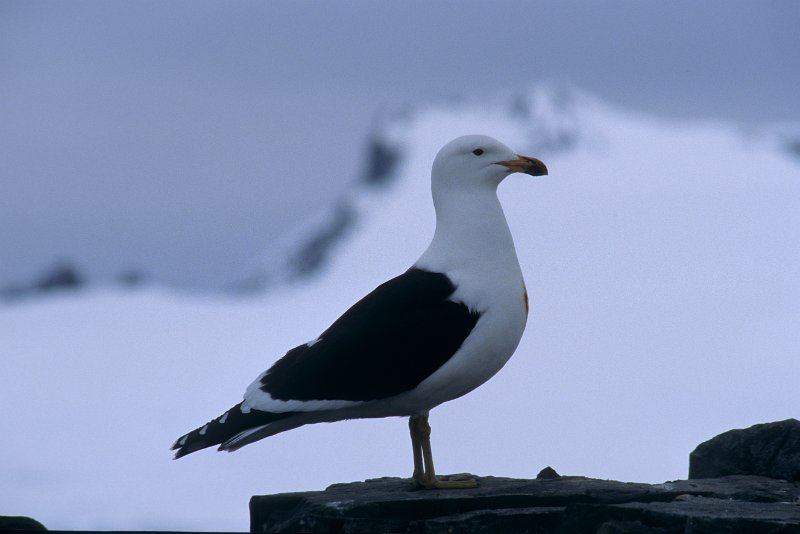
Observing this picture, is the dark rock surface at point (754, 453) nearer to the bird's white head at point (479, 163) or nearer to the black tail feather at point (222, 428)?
the bird's white head at point (479, 163)

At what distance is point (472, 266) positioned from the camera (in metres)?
8.30

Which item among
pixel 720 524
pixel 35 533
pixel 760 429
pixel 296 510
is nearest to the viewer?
pixel 720 524

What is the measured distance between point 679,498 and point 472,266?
2.06 meters

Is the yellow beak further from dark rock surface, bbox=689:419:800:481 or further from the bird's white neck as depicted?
dark rock surface, bbox=689:419:800:481

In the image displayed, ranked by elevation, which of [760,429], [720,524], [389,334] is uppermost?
[389,334]

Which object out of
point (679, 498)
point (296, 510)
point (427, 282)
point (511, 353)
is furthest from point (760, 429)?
point (296, 510)

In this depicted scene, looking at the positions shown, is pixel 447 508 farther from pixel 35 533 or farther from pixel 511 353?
pixel 35 533

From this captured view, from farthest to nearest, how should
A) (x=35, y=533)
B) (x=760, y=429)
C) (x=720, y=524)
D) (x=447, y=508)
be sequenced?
(x=760, y=429) → (x=447, y=508) → (x=35, y=533) → (x=720, y=524)

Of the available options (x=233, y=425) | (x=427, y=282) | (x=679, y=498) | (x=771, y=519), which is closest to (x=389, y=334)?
(x=427, y=282)

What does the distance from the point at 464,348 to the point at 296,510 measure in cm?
165

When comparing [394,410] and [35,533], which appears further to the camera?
[394,410]

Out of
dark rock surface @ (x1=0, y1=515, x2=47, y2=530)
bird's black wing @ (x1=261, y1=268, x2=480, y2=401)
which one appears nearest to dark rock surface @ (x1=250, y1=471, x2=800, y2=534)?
bird's black wing @ (x1=261, y1=268, x2=480, y2=401)

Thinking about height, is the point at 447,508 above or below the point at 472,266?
below

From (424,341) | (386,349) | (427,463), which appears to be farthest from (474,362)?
(427,463)
